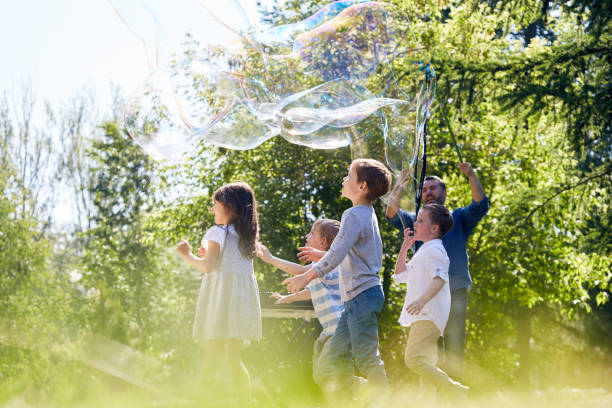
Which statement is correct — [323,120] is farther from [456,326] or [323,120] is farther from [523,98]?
[523,98]

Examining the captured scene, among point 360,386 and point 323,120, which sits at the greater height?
point 323,120

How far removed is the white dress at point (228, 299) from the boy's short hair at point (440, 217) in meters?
1.09

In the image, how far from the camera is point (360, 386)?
3.50 metres

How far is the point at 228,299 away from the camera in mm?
3533

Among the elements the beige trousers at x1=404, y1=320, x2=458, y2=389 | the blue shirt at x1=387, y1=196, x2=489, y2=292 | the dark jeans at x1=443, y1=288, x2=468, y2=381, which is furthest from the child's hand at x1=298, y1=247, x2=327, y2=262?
the dark jeans at x1=443, y1=288, x2=468, y2=381

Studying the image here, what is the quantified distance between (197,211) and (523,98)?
209 inches

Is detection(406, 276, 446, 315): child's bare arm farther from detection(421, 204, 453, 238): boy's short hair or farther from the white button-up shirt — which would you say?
detection(421, 204, 453, 238): boy's short hair

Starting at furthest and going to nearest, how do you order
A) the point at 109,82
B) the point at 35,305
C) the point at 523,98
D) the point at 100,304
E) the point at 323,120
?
the point at 109,82 < the point at 100,304 < the point at 35,305 < the point at 523,98 < the point at 323,120

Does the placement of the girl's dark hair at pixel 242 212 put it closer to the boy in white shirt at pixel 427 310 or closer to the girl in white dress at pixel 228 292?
the girl in white dress at pixel 228 292

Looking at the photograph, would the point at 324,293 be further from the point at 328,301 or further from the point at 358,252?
the point at 358,252

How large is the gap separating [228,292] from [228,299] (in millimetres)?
39

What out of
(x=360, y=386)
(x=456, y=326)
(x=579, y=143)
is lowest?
(x=360, y=386)

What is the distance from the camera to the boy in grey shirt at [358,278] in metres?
3.18

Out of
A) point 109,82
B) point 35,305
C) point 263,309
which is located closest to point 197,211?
point 35,305
